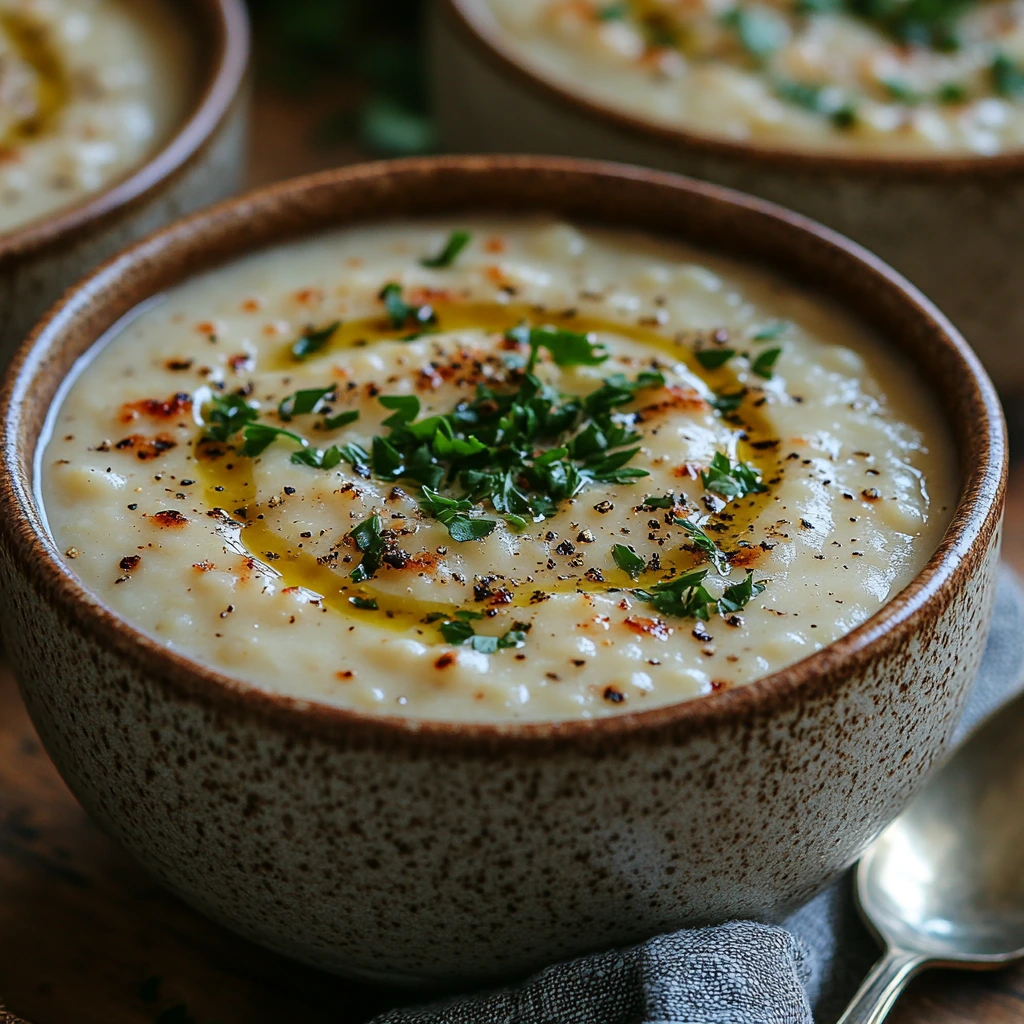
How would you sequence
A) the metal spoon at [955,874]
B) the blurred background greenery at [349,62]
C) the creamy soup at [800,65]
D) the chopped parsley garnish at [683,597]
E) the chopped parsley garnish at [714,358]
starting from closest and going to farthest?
1. the chopped parsley garnish at [683,597]
2. the metal spoon at [955,874]
3. the chopped parsley garnish at [714,358]
4. the creamy soup at [800,65]
5. the blurred background greenery at [349,62]

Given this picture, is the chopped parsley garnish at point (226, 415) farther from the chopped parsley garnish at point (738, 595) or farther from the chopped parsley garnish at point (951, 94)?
the chopped parsley garnish at point (951, 94)

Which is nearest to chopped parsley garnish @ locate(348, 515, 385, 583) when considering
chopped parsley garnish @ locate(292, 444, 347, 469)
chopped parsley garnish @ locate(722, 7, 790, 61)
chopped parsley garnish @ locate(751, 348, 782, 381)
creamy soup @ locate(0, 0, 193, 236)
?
chopped parsley garnish @ locate(292, 444, 347, 469)

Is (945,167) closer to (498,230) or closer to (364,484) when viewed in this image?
(498,230)

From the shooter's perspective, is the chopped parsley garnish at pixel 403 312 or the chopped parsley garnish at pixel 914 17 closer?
the chopped parsley garnish at pixel 403 312

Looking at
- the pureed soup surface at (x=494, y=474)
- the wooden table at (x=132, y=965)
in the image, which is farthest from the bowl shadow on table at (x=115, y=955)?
the pureed soup surface at (x=494, y=474)

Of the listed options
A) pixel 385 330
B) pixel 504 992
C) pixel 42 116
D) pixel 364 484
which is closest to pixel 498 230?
pixel 385 330
